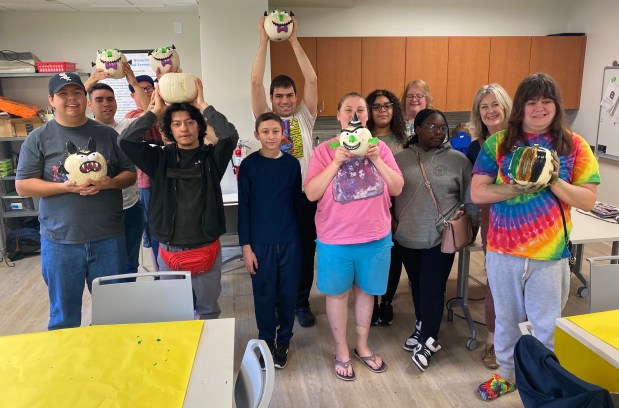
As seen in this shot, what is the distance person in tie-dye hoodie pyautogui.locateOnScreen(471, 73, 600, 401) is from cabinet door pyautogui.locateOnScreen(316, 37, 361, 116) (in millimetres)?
3066

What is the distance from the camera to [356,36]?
4.84 m

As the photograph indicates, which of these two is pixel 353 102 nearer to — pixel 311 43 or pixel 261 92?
pixel 261 92

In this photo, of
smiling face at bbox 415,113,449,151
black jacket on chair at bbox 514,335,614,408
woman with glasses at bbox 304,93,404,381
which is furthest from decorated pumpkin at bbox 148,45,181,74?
black jacket on chair at bbox 514,335,614,408

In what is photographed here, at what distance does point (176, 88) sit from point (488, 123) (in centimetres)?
162

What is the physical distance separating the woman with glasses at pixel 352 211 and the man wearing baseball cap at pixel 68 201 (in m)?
0.97

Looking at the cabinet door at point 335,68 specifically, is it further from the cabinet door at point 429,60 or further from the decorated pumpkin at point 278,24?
the decorated pumpkin at point 278,24

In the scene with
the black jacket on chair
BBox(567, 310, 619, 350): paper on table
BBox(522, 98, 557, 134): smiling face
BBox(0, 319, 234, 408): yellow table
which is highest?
BBox(522, 98, 557, 134): smiling face

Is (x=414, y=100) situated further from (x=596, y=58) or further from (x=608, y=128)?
(x=596, y=58)

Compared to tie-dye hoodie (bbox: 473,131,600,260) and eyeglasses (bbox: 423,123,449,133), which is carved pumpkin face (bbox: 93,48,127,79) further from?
tie-dye hoodie (bbox: 473,131,600,260)

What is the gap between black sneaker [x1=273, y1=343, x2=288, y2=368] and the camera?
8.04ft

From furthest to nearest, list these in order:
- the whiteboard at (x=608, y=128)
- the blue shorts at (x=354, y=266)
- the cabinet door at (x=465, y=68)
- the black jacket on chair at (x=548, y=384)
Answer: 1. the cabinet door at (x=465, y=68)
2. the whiteboard at (x=608, y=128)
3. the blue shorts at (x=354, y=266)
4. the black jacket on chair at (x=548, y=384)

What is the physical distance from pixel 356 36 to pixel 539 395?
443cm

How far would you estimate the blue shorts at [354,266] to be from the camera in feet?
7.07

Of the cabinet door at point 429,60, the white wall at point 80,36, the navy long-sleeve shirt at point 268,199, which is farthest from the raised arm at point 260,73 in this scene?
the white wall at point 80,36
